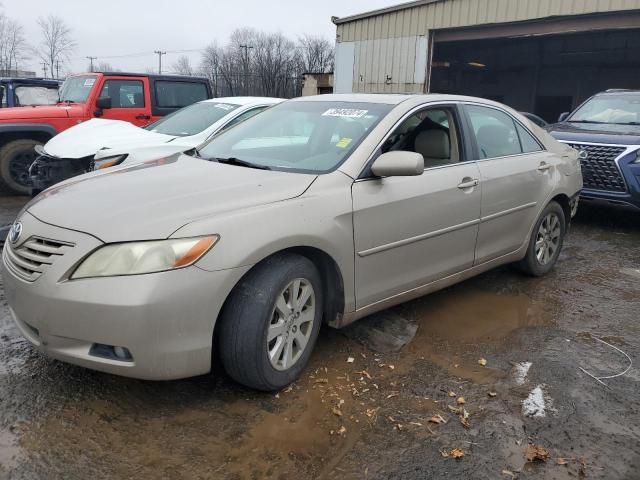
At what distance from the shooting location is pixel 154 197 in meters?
2.81

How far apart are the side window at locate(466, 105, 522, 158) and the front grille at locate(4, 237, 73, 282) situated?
2.97 meters

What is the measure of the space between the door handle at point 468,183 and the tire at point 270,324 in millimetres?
1368

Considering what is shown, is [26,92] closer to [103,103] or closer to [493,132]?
[103,103]

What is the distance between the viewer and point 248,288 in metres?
2.67

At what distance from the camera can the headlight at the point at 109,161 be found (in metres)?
5.83

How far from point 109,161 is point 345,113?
3.25 meters

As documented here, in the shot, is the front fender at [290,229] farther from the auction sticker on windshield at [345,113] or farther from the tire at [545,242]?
the tire at [545,242]

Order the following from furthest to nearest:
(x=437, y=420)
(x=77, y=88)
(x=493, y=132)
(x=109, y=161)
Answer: (x=77, y=88), (x=109, y=161), (x=493, y=132), (x=437, y=420)

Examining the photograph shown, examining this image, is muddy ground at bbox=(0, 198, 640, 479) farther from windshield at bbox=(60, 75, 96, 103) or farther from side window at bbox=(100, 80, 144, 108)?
windshield at bbox=(60, 75, 96, 103)

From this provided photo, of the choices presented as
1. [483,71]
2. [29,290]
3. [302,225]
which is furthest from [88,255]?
[483,71]

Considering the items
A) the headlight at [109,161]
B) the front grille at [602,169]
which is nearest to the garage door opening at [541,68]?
the front grille at [602,169]

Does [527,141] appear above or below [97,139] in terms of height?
above

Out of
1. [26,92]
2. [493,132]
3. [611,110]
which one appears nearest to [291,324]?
[493,132]

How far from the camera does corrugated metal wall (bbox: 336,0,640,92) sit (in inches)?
492
